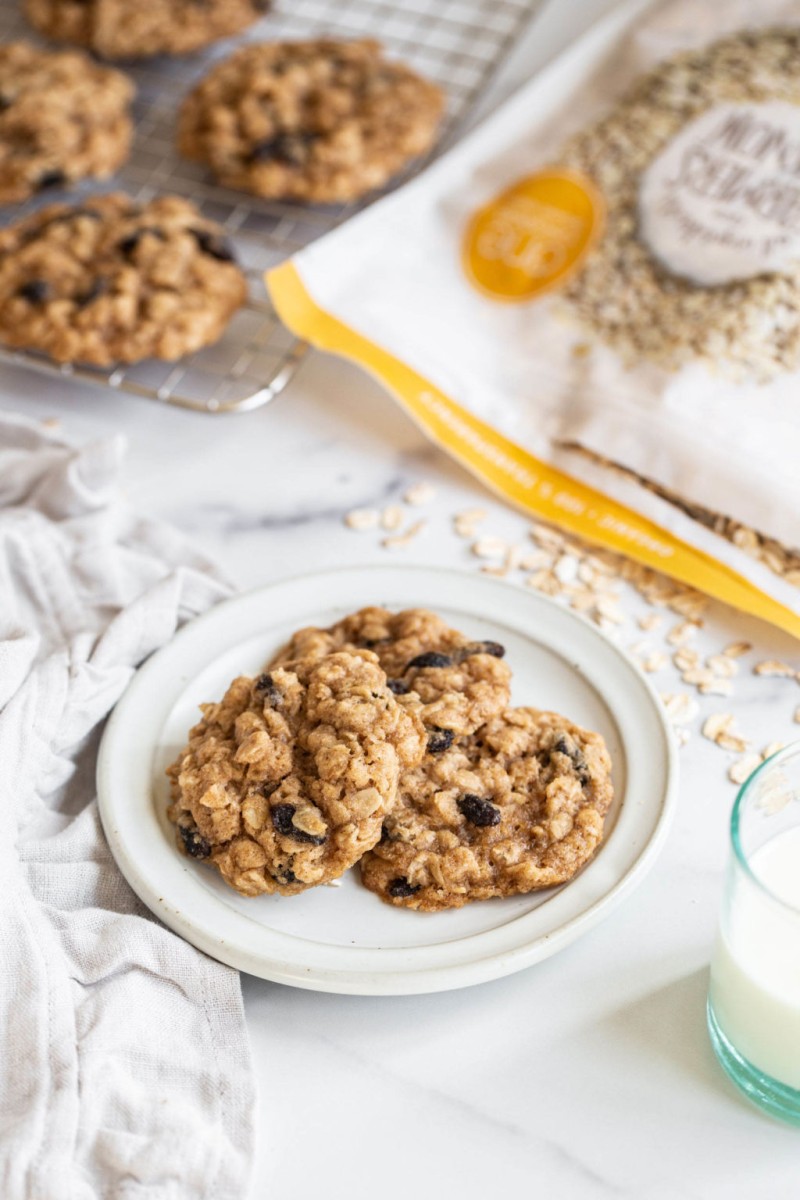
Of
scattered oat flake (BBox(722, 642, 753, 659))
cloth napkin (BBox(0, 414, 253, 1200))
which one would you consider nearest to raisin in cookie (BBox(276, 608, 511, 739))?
cloth napkin (BBox(0, 414, 253, 1200))

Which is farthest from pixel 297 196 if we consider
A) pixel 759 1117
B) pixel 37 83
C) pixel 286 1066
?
pixel 759 1117

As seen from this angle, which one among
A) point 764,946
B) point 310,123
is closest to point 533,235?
point 310,123

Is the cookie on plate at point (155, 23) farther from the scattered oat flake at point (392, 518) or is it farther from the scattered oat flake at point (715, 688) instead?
the scattered oat flake at point (715, 688)

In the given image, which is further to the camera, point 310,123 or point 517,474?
point 310,123

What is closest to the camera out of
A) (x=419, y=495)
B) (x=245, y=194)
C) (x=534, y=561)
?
(x=534, y=561)

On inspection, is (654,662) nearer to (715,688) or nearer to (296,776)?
(715,688)

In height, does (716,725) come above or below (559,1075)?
above

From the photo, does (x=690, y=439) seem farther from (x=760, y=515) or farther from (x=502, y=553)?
(x=502, y=553)

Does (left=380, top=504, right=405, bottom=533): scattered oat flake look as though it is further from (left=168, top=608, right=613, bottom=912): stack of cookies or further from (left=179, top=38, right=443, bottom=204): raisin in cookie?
(left=179, top=38, right=443, bottom=204): raisin in cookie
